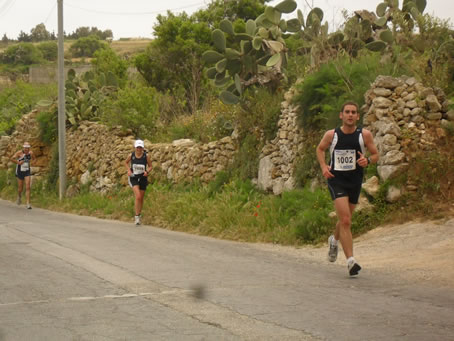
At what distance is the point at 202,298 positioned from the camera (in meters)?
7.30

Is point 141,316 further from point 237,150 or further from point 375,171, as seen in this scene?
point 237,150

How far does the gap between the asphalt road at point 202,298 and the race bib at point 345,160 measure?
1338mm

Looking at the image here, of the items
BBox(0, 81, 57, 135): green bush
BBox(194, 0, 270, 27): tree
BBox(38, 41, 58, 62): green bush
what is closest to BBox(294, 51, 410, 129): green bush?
BBox(194, 0, 270, 27): tree

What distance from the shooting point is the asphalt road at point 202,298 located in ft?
19.5

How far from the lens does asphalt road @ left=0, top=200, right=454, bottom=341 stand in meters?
5.95

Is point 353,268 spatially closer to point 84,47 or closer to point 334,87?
point 334,87

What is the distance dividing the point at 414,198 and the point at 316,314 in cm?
579

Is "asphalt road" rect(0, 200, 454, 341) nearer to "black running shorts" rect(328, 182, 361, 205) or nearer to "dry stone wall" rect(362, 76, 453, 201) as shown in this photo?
"black running shorts" rect(328, 182, 361, 205)

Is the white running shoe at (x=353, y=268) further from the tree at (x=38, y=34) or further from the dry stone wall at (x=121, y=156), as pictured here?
the tree at (x=38, y=34)

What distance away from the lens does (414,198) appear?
1175 cm

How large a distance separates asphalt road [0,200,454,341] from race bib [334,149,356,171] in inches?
52.7

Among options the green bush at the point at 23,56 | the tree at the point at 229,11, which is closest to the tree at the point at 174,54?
the tree at the point at 229,11

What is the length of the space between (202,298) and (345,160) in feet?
8.64

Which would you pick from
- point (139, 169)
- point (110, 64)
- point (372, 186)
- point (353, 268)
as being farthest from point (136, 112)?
point (353, 268)
